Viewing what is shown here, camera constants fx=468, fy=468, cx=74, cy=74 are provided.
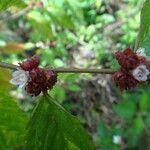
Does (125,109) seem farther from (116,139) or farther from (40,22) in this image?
(40,22)

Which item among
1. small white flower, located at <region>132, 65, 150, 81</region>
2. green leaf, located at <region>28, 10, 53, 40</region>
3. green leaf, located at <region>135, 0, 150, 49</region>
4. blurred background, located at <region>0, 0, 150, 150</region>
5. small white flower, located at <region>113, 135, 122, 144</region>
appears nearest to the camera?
small white flower, located at <region>132, 65, 150, 81</region>

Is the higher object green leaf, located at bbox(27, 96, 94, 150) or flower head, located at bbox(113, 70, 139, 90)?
flower head, located at bbox(113, 70, 139, 90)

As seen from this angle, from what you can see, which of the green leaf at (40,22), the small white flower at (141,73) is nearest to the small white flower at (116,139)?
the green leaf at (40,22)

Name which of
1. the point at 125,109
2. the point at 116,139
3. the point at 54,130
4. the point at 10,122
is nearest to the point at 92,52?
the point at 125,109

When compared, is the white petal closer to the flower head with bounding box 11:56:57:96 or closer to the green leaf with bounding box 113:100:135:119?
the flower head with bounding box 11:56:57:96

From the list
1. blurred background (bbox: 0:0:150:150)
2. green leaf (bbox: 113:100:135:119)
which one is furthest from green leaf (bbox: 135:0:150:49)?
green leaf (bbox: 113:100:135:119)

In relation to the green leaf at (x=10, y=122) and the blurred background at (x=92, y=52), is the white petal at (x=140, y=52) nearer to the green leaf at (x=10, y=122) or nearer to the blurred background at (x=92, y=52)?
the green leaf at (x=10, y=122)
